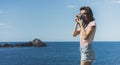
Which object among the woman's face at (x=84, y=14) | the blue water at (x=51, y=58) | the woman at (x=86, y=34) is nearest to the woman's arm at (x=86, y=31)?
the woman at (x=86, y=34)

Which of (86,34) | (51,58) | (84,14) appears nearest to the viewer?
(86,34)

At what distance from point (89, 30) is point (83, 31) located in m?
0.10

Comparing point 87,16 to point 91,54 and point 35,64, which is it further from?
point 35,64

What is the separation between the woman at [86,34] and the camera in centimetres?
552

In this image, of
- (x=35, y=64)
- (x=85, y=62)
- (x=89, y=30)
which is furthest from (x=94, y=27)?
(x=35, y=64)

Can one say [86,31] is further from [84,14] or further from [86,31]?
[84,14]

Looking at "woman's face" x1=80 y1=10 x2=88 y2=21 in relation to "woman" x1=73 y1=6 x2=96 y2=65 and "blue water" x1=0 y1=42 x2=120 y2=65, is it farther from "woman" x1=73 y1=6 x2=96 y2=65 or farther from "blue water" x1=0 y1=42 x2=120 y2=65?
"blue water" x1=0 y1=42 x2=120 y2=65

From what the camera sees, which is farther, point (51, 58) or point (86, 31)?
point (51, 58)

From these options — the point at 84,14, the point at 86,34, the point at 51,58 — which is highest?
the point at 84,14

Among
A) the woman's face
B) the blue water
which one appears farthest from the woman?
the blue water

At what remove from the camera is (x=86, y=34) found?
549 centimetres

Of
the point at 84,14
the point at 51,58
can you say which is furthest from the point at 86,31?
the point at 51,58

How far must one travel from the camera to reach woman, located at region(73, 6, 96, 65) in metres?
5.52

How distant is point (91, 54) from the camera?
5562 mm
